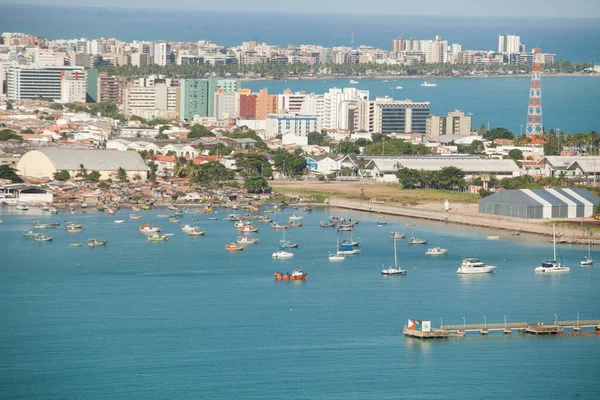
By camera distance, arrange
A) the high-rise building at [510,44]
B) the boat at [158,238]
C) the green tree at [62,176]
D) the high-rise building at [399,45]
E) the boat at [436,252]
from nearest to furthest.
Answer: the boat at [436,252], the boat at [158,238], the green tree at [62,176], the high-rise building at [399,45], the high-rise building at [510,44]

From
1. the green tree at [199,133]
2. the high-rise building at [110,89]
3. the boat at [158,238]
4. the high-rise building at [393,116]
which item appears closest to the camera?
the boat at [158,238]

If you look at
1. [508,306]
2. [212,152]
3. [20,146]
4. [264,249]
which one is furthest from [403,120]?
[508,306]


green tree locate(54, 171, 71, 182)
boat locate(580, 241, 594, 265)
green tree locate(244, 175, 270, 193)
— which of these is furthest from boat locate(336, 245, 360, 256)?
green tree locate(54, 171, 71, 182)

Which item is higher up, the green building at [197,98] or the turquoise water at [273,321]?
the green building at [197,98]

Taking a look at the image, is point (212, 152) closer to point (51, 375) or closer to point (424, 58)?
point (51, 375)

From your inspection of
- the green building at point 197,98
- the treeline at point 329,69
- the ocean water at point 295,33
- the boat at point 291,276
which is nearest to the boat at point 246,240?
the boat at point 291,276

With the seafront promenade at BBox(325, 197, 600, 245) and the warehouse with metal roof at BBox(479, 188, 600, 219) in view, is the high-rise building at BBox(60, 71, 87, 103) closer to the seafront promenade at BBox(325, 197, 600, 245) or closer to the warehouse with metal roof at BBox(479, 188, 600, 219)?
the seafront promenade at BBox(325, 197, 600, 245)

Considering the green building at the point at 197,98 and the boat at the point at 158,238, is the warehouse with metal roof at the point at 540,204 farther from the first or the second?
the green building at the point at 197,98
